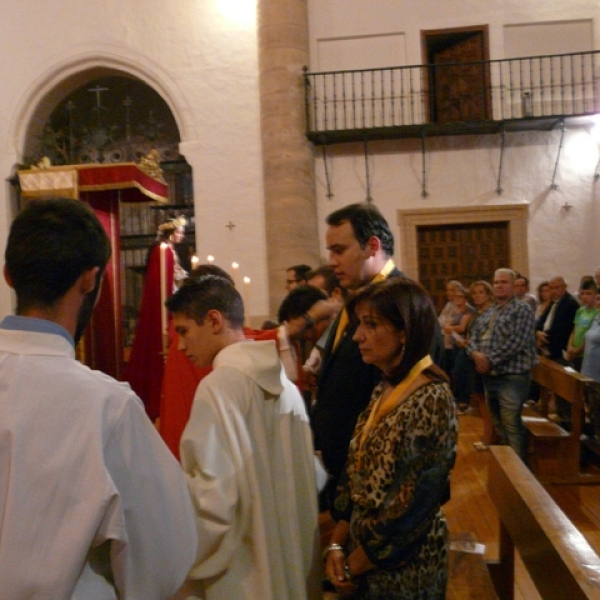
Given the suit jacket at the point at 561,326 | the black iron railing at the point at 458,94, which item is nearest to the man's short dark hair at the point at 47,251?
the suit jacket at the point at 561,326

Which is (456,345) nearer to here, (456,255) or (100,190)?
(456,255)

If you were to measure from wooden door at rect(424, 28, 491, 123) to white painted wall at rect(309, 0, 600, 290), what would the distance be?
0.20 metres

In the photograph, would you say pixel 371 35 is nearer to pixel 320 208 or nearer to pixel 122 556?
pixel 320 208

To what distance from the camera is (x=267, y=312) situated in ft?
33.7

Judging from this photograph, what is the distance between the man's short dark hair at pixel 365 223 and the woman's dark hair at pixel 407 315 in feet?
1.30

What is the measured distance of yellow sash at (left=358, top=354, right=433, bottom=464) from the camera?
1948 millimetres

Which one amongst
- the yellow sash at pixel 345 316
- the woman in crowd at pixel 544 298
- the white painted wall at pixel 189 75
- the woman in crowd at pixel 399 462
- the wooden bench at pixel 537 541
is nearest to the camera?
the wooden bench at pixel 537 541

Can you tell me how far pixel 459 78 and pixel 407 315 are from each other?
9723 millimetres

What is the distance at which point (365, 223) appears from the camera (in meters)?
2.42

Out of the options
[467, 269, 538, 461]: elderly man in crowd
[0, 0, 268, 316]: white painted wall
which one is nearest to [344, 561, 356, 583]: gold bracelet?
[467, 269, 538, 461]: elderly man in crowd

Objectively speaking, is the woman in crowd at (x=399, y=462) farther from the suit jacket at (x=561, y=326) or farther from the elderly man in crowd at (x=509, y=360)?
the suit jacket at (x=561, y=326)

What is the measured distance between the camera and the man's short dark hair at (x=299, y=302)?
102 inches

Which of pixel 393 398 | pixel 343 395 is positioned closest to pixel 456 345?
pixel 343 395

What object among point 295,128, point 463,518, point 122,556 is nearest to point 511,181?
point 295,128
